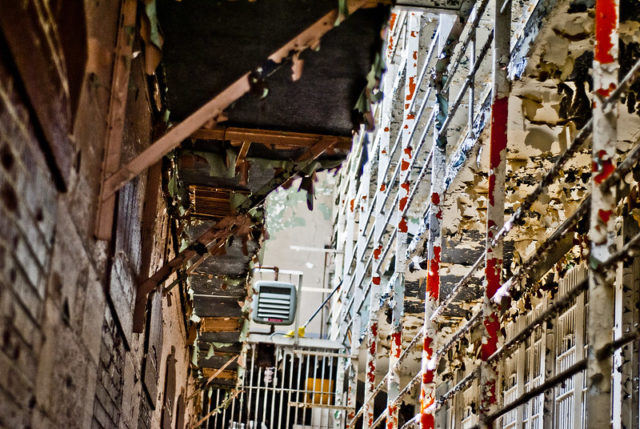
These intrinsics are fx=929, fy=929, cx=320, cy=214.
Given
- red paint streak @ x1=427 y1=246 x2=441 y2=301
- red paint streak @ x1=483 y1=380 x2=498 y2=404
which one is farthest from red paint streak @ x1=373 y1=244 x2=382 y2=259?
red paint streak @ x1=483 y1=380 x2=498 y2=404

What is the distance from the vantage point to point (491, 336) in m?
5.54

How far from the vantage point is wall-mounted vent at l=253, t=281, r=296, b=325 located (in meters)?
16.4

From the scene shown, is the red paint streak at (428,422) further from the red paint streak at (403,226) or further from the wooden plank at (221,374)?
the wooden plank at (221,374)

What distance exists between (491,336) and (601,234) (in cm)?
200

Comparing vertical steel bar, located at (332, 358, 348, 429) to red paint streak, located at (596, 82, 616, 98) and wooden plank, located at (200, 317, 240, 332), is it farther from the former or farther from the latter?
red paint streak, located at (596, 82, 616, 98)

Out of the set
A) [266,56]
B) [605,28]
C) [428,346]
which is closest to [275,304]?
[428,346]

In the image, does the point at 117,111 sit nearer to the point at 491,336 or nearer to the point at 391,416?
the point at 491,336

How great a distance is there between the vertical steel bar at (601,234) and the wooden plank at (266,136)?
235cm

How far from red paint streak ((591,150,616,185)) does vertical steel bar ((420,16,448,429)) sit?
3773 millimetres

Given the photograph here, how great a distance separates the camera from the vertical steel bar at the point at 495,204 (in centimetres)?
541

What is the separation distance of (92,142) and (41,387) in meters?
1.13

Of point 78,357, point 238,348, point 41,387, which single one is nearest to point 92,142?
point 78,357

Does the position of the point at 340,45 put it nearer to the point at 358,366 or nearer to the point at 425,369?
the point at 425,369

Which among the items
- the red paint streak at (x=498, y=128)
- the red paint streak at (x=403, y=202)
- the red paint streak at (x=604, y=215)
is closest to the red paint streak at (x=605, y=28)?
the red paint streak at (x=604, y=215)
